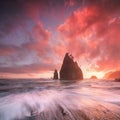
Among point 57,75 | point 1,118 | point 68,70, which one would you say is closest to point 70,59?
point 68,70

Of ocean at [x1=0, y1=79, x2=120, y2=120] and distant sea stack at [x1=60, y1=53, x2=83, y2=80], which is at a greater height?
distant sea stack at [x1=60, y1=53, x2=83, y2=80]

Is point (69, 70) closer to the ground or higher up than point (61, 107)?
higher up

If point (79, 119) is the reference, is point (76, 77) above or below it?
above

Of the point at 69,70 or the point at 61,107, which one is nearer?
the point at 61,107

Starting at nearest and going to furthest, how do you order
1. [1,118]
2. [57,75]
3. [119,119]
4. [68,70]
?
[119,119] → [1,118] → [68,70] → [57,75]

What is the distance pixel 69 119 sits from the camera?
6.25 meters

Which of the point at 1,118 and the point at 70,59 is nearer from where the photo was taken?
the point at 1,118

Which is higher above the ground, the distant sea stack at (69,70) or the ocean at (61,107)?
the distant sea stack at (69,70)

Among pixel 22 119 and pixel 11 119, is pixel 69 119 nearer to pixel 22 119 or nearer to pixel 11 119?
pixel 22 119

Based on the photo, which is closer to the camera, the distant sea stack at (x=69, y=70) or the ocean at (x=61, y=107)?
the ocean at (x=61, y=107)

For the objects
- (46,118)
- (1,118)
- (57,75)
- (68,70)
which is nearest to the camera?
(46,118)

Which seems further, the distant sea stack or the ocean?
the distant sea stack

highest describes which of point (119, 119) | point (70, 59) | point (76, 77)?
point (70, 59)

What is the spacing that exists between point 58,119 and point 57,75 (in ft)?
551
